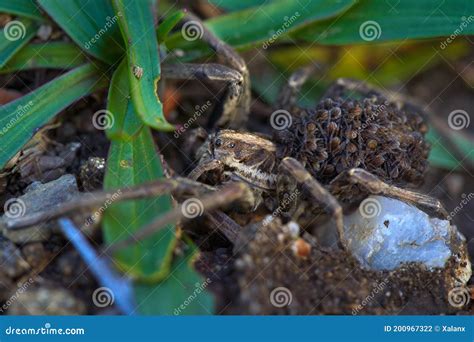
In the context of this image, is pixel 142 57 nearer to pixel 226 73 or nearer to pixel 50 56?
pixel 226 73

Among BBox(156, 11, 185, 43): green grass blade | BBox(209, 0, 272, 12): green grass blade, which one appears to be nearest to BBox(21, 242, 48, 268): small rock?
BBox(156, 11, 185, 43): green grass blade

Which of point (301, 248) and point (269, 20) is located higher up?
point (269, 20)

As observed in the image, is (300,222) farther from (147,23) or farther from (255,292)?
(147,23)

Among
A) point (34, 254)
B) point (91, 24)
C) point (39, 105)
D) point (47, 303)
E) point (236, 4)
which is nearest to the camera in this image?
point (47, 303)

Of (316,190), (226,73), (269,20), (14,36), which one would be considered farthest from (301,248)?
(14,36)

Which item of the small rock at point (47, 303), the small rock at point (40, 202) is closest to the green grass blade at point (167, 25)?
the small rock at point (40, 202)

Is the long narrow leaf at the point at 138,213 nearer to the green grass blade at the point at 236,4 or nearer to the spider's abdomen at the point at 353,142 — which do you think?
the spider's abdomen at the point at 353,142
